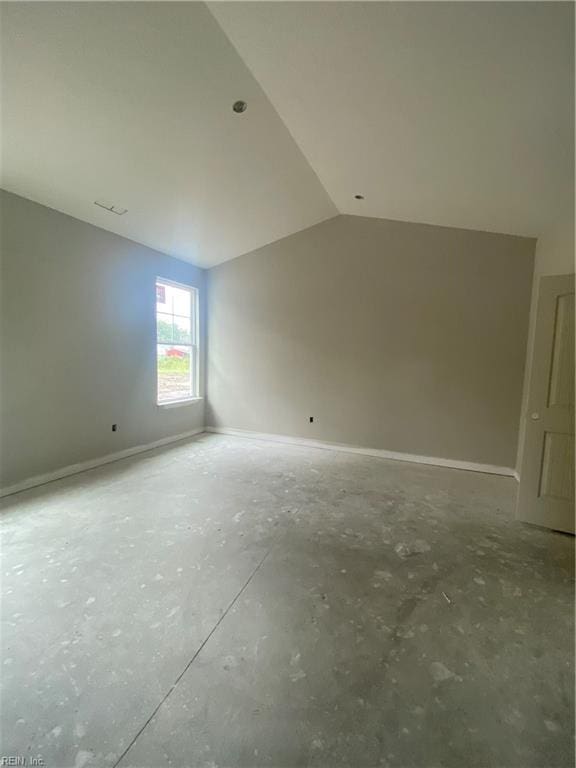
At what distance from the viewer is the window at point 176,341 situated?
15.0ft

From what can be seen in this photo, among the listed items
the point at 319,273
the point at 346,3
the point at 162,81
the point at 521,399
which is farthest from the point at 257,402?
the point at 346,3

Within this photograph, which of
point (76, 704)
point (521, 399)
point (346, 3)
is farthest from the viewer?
point (521, 399)

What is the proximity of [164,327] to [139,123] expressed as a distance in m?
2.62

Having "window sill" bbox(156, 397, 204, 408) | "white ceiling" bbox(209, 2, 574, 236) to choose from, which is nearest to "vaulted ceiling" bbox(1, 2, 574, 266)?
"white ceiling" bbox(209, 2, 574, 236)

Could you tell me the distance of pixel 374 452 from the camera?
439cm

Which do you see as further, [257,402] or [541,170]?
[257,402]

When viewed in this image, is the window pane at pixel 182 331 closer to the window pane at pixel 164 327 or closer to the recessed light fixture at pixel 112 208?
the window pane at pixel 164 327

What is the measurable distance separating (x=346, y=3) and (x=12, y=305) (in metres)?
3.17

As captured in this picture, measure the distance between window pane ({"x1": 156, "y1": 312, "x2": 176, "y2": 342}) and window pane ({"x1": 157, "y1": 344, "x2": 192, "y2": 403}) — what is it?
111 mm

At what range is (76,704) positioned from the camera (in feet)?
3.95

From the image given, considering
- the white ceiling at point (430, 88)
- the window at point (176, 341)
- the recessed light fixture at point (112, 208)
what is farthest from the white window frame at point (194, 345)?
the white ceiling at point (430, 88)

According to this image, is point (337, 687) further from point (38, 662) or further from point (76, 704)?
point (38, 662)

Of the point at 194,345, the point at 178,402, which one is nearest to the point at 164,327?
the point at 194,345

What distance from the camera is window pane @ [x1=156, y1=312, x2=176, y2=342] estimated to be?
14.7 feet
